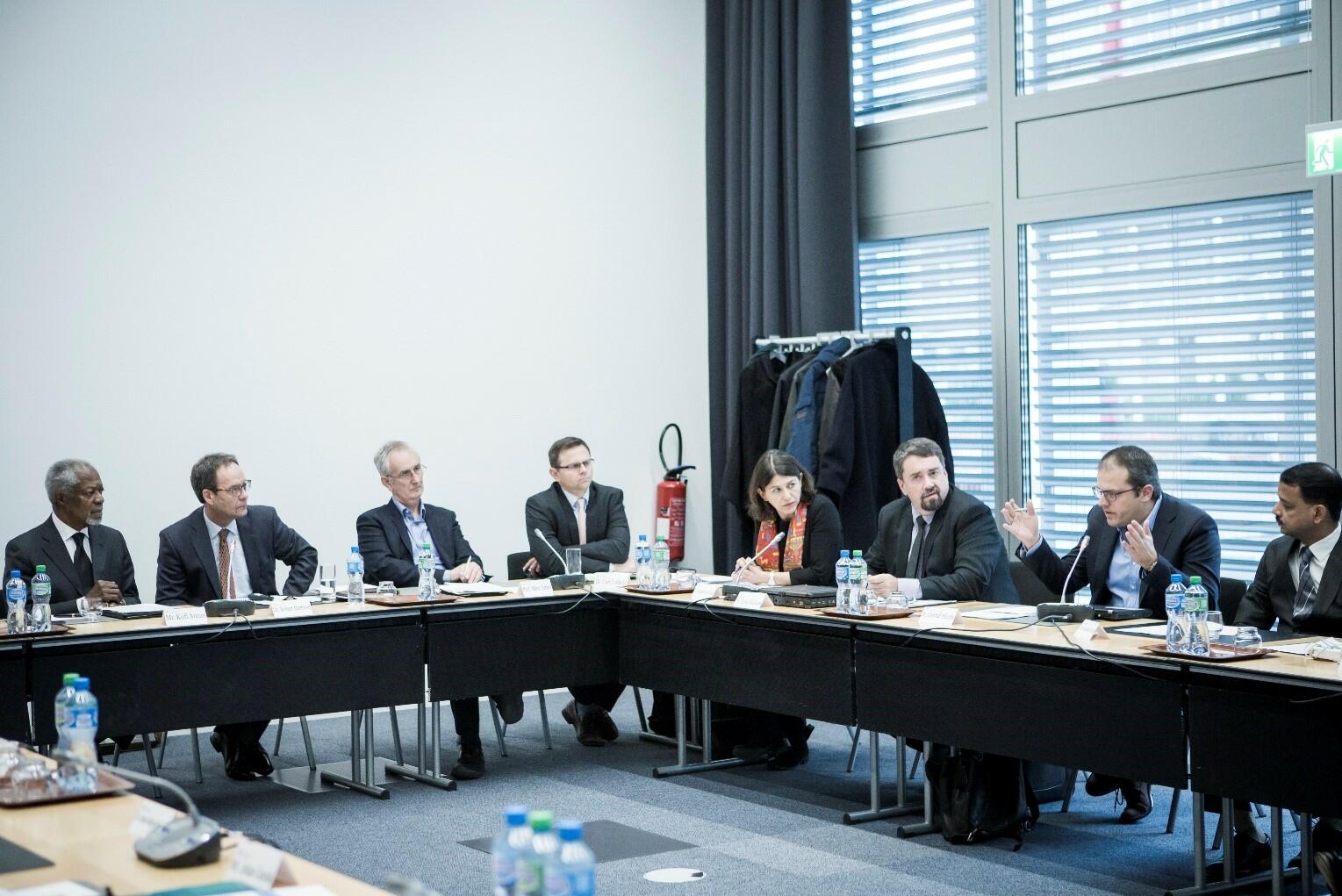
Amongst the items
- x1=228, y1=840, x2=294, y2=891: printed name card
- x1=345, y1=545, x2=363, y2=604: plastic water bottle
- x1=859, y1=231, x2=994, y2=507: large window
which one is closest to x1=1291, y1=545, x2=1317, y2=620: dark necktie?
x1=859, y1=231, x2=994, y2=507: large window

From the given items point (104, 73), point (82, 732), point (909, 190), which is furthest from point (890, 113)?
point (82, 732)

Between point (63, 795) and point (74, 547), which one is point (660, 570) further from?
point (63, 795)

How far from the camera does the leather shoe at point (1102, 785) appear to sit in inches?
174

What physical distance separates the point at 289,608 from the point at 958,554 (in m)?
2.20

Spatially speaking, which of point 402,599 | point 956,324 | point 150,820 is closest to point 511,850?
point 150,820

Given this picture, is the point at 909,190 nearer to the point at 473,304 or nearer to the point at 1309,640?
the point at 473,304

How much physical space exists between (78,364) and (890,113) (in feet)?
12.4

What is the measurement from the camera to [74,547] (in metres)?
5.29

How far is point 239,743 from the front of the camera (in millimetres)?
5332

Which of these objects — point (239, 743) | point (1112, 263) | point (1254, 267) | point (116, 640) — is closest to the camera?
point (116, 640)

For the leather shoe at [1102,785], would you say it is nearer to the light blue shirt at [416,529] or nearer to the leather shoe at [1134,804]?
the leather shoe at [1134,804]

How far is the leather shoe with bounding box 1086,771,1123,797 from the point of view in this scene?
4422 millimetres

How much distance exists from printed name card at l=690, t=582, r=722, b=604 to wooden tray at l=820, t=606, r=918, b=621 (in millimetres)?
588

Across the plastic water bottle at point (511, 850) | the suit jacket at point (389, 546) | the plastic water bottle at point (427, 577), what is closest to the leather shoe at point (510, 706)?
the suit jacket at point (389, 546)
